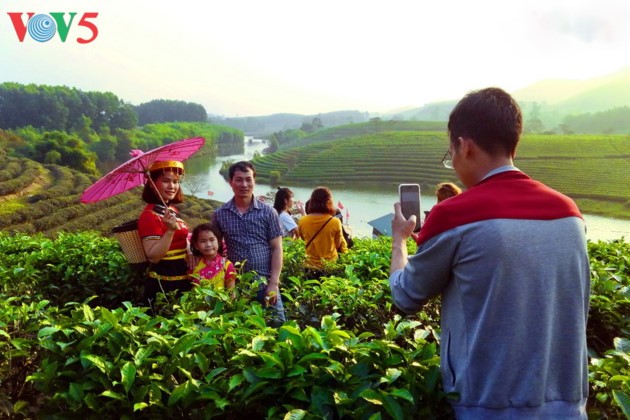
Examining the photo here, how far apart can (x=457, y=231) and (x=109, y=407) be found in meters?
1.20

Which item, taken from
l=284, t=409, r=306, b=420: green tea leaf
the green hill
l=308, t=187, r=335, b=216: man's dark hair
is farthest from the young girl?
the green hill

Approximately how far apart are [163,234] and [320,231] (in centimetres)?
158

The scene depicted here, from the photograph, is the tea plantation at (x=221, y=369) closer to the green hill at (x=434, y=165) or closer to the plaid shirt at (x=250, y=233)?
the plaid shirt at (x=250, y=233)

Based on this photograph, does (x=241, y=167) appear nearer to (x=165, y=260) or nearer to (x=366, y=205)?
(x=165, y=260)

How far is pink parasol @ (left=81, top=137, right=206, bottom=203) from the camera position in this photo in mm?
2871

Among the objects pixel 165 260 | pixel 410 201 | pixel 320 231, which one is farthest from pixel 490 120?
pixel 320 231

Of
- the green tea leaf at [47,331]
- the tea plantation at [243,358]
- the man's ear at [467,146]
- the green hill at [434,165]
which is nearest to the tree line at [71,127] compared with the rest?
the green hill at [434,165]

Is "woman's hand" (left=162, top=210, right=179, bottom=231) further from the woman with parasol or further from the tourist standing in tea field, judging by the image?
the tourist standing in tea field

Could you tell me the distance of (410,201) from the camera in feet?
Result: 6.25

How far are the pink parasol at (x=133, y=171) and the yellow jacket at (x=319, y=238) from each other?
118 centimetres

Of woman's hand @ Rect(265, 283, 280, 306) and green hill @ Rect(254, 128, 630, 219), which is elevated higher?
woman's hand @ Rect(265, 283, 280, 306)

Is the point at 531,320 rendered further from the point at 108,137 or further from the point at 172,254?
the point at 108,137

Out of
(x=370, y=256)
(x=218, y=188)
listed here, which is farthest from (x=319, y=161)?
(x=370, y=256)

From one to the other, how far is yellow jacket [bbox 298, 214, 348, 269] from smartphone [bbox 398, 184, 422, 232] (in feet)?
6.91
